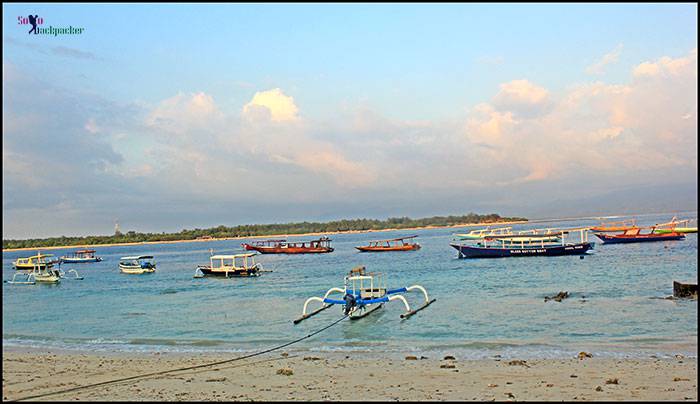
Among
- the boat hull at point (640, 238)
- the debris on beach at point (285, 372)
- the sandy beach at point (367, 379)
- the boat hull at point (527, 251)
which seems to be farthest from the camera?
the boat hull at point (640, 238)

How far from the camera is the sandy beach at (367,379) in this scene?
31.9 ft

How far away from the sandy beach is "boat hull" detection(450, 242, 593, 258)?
38829 mm

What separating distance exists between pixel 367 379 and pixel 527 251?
1656 inches

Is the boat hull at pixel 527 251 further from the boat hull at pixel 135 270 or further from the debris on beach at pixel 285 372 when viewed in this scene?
the debris on beach at pixel 285 372

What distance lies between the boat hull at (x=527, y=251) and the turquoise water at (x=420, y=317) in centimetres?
1180

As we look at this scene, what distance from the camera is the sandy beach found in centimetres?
973

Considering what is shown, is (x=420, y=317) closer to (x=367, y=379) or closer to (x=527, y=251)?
(x=367, y=379)

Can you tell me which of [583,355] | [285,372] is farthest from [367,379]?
[583,355]

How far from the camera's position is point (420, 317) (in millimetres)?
19812

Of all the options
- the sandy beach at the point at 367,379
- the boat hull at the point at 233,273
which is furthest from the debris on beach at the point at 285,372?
the boat hull at the point at 233,273

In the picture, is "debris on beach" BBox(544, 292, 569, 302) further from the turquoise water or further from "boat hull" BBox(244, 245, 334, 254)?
"boat hull" BBox(244, 245, 334, 254)

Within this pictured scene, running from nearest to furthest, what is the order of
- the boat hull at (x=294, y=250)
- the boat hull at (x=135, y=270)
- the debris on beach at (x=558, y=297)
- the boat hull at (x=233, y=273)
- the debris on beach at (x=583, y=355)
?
1. the debris on beach at (x=583, y=355)
2. the debris on beach at (x=558, y=297)
3. the boat hull at (x=233, y=273)
4. the boat hull at (x=135, y=270)
5. the boat hull at (x=294, y=250)

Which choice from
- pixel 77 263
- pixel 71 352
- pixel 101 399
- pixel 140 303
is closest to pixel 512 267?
pixel 140 303

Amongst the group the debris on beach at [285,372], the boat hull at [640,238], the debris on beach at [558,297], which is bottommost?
the debris on beach at [558,297]
